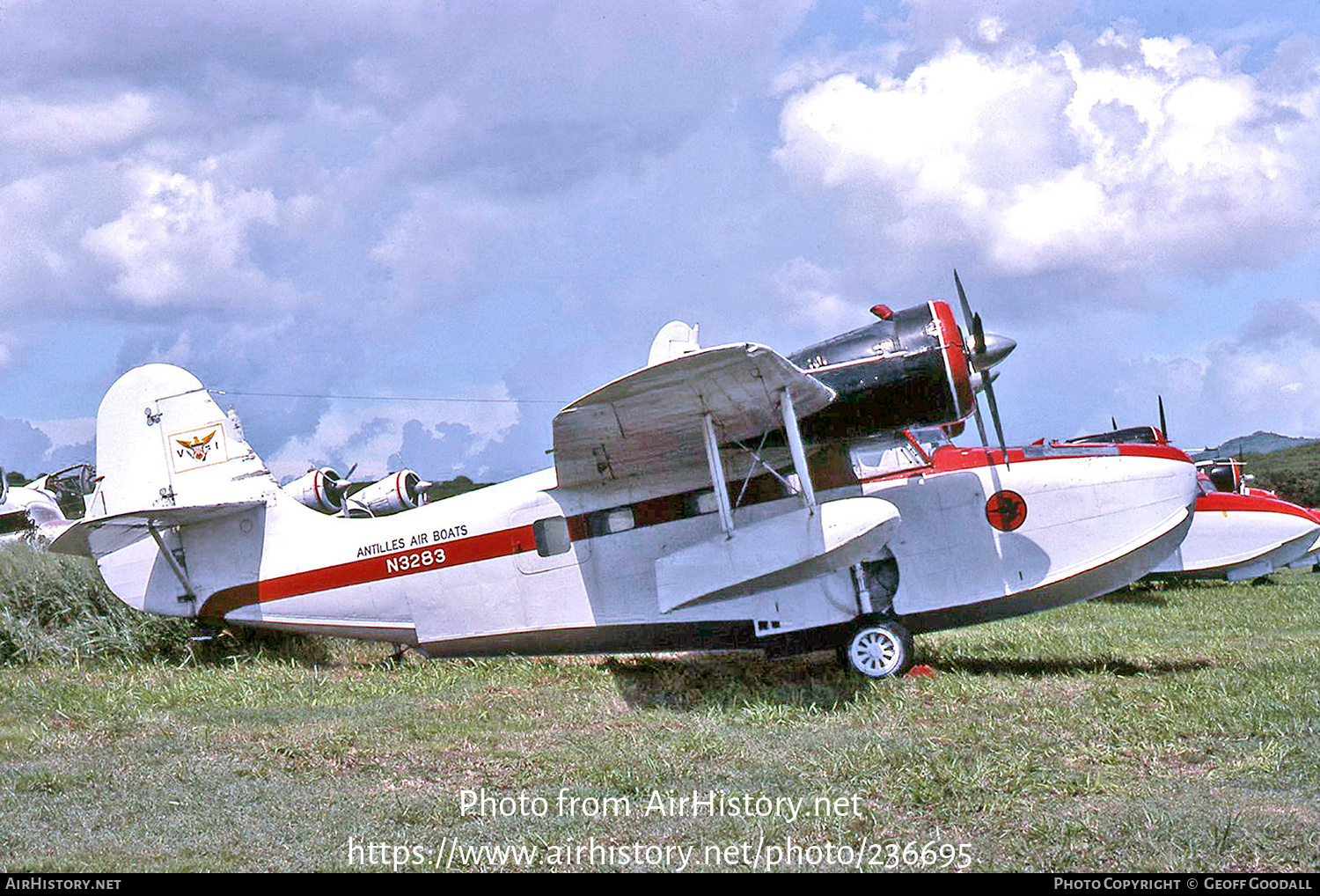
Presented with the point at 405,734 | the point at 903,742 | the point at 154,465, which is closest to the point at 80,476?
the point at 154,465

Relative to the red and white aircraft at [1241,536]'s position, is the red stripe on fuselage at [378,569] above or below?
above

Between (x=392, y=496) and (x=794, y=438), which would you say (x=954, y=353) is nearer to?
(x=794, y=438)

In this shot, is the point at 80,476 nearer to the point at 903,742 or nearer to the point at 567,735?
the point at 567,735

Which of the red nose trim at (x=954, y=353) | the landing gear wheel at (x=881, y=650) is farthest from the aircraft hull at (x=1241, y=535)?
the red nose trim at (x=954, y=353)

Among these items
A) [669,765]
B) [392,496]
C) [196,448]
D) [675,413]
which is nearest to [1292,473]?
[392,496]

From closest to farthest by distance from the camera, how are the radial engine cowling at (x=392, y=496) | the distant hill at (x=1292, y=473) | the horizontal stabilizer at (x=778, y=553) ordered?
the horizontal stabilizer at (x=778, y=553)
the radial engine cowling at (x=392, y=496)
the distant hill at (x=1292, y=473)

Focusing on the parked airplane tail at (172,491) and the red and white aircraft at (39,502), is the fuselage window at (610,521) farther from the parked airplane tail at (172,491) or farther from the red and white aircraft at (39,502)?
the red and white aircraft at (39,502)

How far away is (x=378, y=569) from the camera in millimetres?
10125

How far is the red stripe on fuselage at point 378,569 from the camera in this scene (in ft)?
32.3

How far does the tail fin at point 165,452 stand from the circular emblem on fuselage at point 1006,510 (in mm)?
6713

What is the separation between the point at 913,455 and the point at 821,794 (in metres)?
4.53

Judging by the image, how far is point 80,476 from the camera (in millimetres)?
17297

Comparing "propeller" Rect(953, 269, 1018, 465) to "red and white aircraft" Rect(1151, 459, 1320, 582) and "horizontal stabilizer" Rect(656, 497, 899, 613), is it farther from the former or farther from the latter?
A: "red and white aircraft" Rect(1151, 459, 1320, 582)

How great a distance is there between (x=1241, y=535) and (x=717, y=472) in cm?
1255
